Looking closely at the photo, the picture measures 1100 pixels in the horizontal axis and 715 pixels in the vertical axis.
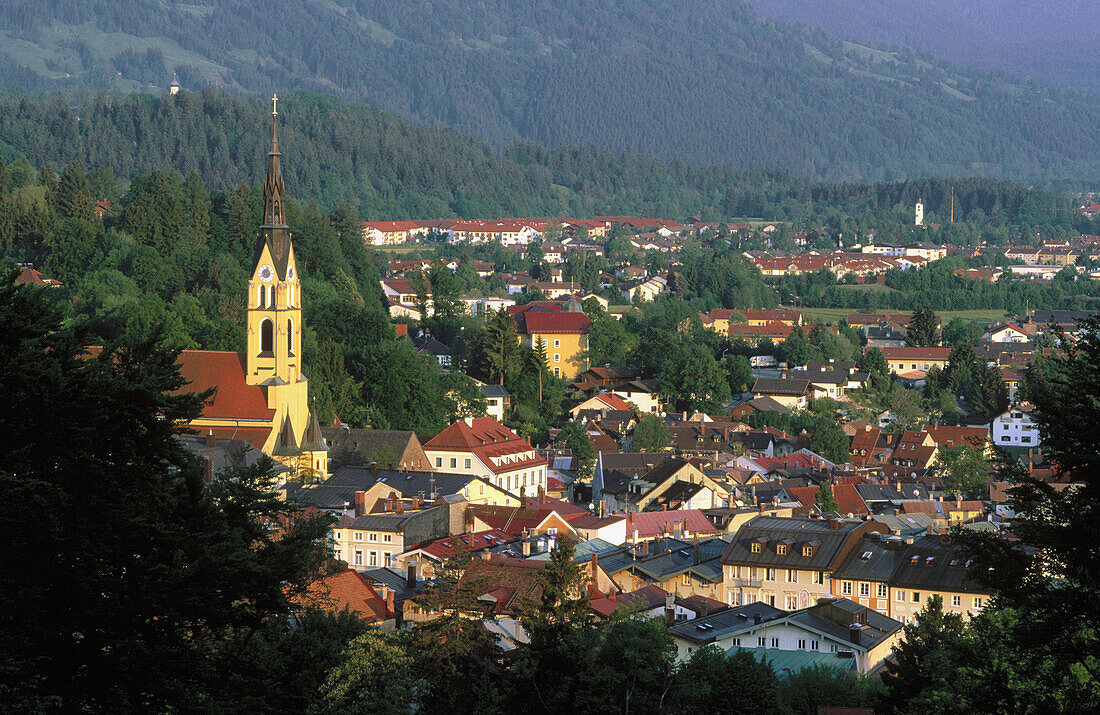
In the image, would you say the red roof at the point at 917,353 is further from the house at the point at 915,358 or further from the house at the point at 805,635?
the house at the point at 805,635

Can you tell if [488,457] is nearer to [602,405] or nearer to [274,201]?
[274,201]

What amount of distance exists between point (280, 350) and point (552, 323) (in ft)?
112

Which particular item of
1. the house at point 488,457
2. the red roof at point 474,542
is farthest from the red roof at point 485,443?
the red roof at point 474,542

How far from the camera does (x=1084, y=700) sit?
1339cm

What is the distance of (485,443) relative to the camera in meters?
50.0

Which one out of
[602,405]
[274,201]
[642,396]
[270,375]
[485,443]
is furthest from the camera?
[642,396]

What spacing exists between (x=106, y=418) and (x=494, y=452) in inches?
1414

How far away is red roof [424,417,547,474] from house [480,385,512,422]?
26.0ft

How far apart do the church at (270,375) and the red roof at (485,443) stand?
19.3 feet

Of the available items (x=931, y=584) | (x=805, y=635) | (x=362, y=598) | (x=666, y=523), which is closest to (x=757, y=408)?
(x=666, y=523)

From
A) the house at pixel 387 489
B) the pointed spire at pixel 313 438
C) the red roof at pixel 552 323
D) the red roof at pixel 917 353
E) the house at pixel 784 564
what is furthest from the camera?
the red roof at pixel 917 353

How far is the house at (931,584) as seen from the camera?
32.2m

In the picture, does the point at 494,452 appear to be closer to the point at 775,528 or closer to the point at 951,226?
the point at 775,528

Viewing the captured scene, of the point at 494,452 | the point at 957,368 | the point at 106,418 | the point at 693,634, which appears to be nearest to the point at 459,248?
the point at 957,368
